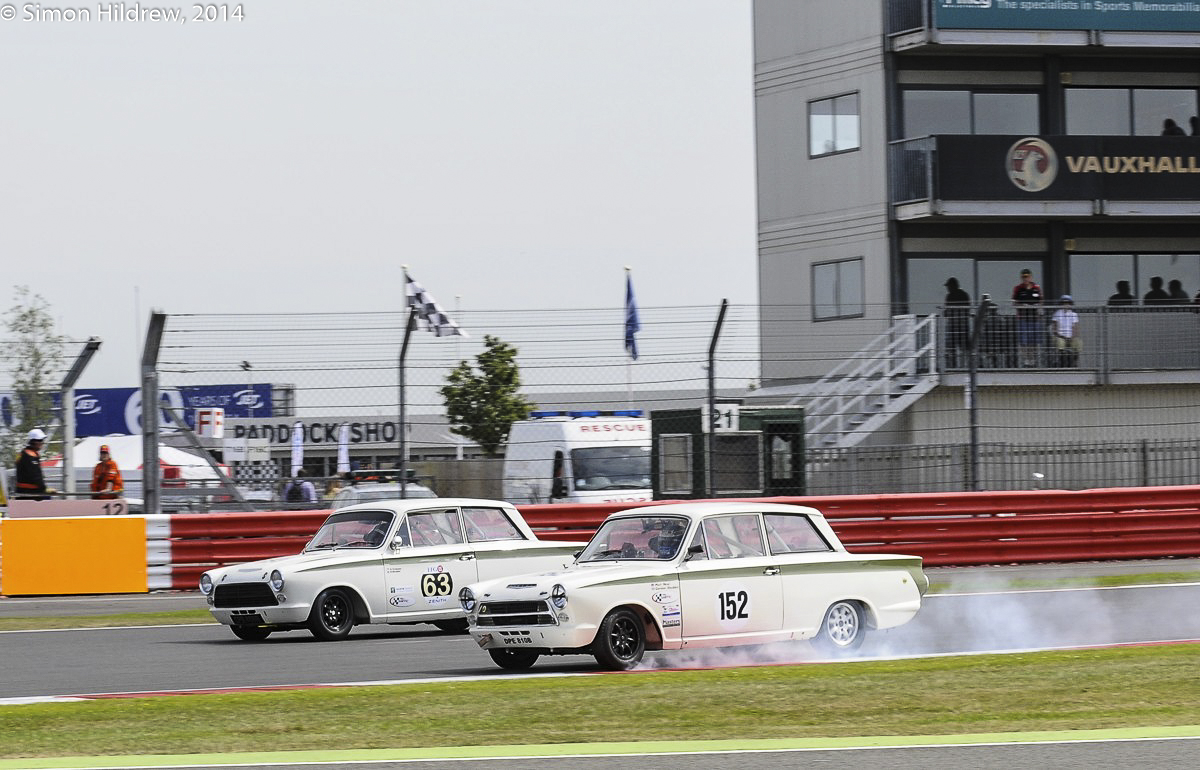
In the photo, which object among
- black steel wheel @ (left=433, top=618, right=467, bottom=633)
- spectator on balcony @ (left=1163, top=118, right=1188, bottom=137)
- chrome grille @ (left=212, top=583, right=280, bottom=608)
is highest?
spectator on balcony @ (left=1163, top=118, right=1188, bottom=137)

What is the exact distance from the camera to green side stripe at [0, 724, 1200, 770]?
7.33 metres

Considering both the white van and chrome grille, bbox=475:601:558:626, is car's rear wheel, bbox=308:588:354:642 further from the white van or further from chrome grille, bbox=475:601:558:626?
the white van

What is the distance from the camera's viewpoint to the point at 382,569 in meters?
13.5

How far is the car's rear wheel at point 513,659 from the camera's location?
36.4 ft

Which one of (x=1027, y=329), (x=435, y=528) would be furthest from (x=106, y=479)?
(x=1027, y=329)

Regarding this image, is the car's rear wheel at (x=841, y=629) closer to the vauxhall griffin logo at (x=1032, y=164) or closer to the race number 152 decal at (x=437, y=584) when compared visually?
the race number 152 decal at (x=437, y=584)

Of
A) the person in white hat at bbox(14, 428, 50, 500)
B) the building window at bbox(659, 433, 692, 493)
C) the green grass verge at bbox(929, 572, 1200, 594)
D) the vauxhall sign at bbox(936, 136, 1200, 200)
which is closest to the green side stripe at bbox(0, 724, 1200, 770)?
the green grass verge at bbox(929, 572, 1200, 594)

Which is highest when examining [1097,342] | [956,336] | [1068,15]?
[1068,15]

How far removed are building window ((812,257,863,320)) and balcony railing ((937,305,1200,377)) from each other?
318cm

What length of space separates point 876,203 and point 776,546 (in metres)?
18.7

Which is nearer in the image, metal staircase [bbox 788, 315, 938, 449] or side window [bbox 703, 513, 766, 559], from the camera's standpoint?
side window [bbox 703, 513, 766, 559]

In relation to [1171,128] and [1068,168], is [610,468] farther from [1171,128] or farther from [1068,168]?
[1171,128]

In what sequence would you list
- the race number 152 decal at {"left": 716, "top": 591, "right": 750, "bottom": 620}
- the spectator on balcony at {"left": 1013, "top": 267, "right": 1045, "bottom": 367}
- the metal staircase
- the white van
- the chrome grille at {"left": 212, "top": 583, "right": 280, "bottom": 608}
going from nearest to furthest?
the race number 152 decal at {"left": 716, "top": 591, "right": 750, "bottom": 620} → the chrome grille at {"left": 212, "top": 583, "right": 280, "bottom": 608} → the white van → the metal staircase → the spectator on balcony at {"left": 1013, "top": 267, "right": 1045, "bottom": 367}

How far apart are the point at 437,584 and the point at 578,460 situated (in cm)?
713
